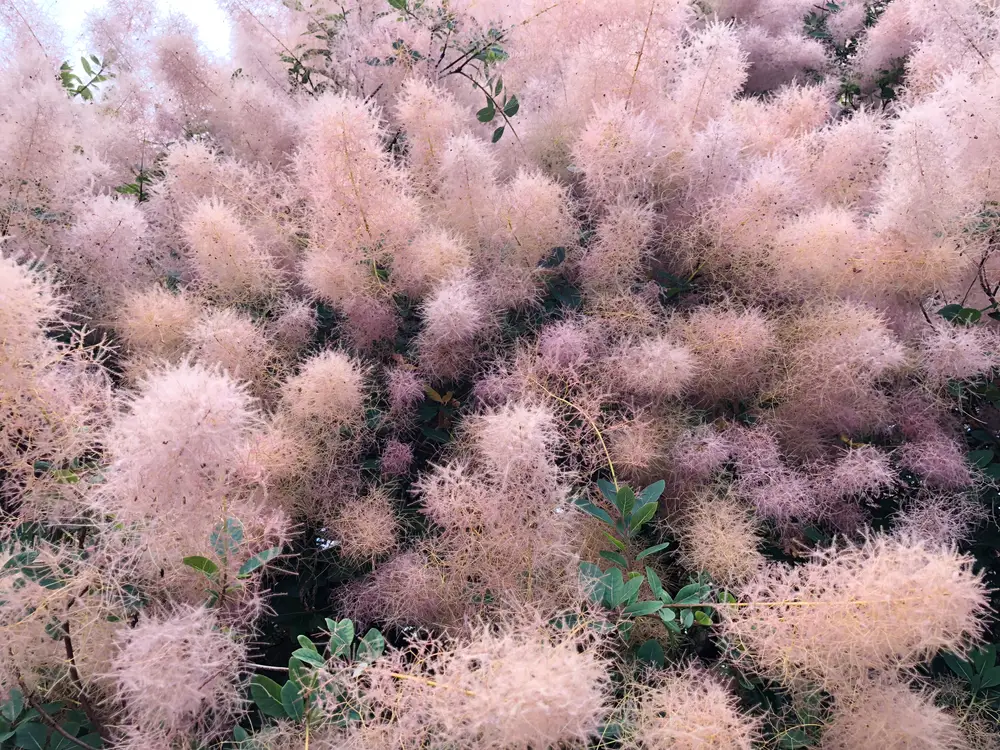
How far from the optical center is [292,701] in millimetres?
945

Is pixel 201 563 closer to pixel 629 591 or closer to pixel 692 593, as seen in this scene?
pixel 629 591

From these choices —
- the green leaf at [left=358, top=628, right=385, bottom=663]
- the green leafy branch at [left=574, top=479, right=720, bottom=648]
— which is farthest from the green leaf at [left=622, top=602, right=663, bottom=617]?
the green leaf at [left=358, top=628, right=385, bottom=663]

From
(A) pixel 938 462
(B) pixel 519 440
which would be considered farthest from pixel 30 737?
(A) pixel 938 462

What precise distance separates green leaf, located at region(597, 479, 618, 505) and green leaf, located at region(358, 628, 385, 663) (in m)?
0.41

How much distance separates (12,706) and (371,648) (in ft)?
1.68

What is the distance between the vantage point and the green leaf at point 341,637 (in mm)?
939

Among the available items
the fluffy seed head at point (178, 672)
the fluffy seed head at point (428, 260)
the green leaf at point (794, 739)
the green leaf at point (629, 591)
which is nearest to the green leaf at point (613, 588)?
the green leaf at point (629, 591)

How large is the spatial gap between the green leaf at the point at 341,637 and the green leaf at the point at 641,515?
442mm

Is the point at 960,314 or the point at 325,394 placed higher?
the point at 960,314

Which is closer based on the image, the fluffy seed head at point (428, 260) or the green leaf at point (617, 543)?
the green leaf at point (617, 543)

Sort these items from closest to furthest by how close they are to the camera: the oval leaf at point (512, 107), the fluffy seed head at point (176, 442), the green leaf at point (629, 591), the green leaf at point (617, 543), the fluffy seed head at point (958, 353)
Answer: the fluffy seed head at point (176, 442)
the green leaf at point (629, 591)
the green leaf at point (617, 543)
the fluffy seed head at point (958, 353)
the oval leaf at point (512, 107)

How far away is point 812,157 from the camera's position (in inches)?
60.1

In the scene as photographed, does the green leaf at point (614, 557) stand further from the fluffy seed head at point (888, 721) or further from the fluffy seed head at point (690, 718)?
the fluffy seed head at point (888, 721)

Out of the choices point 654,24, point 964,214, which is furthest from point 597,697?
point 654,24
